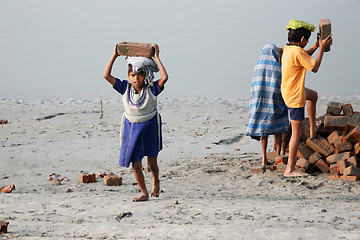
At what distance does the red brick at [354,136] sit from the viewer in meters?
6.12

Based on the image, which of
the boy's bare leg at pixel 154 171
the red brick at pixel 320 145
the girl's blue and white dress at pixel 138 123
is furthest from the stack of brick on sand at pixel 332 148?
the girl's blue and white dress at pixel 138 123

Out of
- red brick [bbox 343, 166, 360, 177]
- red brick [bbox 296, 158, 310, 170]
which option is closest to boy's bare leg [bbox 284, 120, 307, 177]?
red brick [bbox 296, 158, 310, 170]

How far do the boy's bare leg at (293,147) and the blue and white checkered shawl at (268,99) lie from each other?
1.89 ft

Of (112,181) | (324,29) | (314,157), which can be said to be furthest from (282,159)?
(112,181)

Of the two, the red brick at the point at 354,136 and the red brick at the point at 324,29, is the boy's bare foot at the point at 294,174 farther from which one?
the red brick at the point at 324,29

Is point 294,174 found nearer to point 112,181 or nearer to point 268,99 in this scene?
point 268,99

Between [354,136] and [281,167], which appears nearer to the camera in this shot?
[354,136]

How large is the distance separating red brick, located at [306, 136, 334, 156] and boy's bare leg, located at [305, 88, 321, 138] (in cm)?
9

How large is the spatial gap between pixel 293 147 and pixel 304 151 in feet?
1.67

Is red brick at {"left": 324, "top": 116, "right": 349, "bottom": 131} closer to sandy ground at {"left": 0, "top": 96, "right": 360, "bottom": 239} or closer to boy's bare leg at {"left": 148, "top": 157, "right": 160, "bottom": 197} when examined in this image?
sandy ground at {"left": 0, "top": 96, "right": 360, "bottom": 239}

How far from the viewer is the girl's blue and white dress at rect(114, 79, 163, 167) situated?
469cm

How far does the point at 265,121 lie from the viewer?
6680 mm

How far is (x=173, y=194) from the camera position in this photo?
5.44 m

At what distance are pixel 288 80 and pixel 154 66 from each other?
7.01ft
